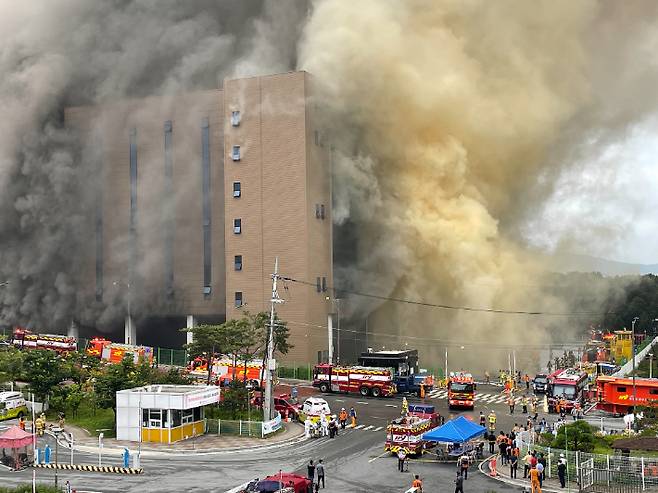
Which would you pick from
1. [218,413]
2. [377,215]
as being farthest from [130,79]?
[218,413]

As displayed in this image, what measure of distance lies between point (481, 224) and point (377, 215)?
22.1 ft

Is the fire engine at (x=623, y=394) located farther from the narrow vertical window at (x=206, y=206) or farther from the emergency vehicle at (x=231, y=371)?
the narrow vertical window at (x=206, y=206)

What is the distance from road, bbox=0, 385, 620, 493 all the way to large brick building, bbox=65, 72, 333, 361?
65.8ft

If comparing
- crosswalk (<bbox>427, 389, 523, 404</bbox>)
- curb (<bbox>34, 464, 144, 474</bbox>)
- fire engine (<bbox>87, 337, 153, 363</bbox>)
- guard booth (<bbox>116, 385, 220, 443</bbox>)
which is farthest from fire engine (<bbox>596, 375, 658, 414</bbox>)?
fire engine (<bbox>87, 337, 153, 363</bbox>)

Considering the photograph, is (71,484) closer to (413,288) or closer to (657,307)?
(413,288)

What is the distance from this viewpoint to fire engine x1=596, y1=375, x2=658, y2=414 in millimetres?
38688

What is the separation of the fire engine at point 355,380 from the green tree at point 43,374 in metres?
13.2

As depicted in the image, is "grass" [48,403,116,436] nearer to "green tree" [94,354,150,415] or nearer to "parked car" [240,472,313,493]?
"green tree" [94,354,150,415]

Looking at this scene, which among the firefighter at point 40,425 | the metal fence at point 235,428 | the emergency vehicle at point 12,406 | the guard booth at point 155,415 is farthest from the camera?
the emergency vehicle at point 12,406

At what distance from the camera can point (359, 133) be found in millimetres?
56469

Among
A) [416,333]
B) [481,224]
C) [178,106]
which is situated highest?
[178,106]

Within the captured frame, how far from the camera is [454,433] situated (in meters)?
28.7

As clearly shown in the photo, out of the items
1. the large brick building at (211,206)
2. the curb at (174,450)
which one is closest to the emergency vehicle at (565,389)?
the curb at (174,450)

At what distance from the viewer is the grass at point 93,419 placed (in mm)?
35250
